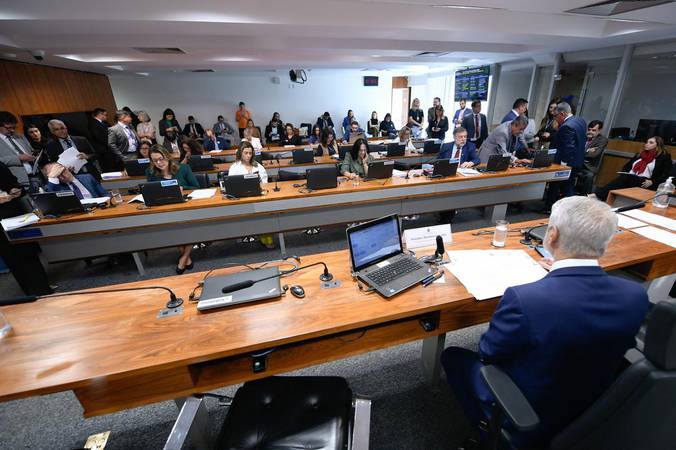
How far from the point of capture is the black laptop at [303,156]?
509 centimetres

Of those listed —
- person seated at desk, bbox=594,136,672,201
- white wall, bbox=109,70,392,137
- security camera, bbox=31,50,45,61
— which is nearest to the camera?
person seated at desk, bbox=594,136,672,201

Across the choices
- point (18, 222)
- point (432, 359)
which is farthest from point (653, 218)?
point (18, 222)

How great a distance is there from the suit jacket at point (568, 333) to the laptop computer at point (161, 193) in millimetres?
3155

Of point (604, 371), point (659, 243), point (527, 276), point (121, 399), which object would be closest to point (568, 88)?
point (659, 243)

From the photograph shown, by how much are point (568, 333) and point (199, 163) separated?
517 centimetres

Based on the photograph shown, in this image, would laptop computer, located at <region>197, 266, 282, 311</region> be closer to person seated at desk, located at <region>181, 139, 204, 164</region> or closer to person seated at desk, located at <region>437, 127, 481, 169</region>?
person seated at desk, located at <region>437, 127, 481, 169</region>

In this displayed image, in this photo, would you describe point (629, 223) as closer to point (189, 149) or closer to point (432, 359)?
point (432, 359)

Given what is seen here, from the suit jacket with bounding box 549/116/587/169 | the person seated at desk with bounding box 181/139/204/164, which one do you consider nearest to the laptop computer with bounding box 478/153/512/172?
the suit jacket with bounding box 549/116/587/169

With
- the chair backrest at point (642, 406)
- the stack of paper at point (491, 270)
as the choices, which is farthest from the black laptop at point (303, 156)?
the chair backrest at point (642, 406)

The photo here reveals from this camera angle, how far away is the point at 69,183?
3205 mm

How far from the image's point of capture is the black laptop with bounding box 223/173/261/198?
3.12 m

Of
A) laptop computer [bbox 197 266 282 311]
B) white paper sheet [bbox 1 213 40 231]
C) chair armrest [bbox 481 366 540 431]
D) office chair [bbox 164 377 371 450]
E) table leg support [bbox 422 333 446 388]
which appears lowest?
table leg support [bbox 422 333 446 388]

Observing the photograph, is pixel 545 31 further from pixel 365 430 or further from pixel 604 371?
pixel 365 430

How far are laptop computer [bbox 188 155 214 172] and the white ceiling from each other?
1740 millimetres
